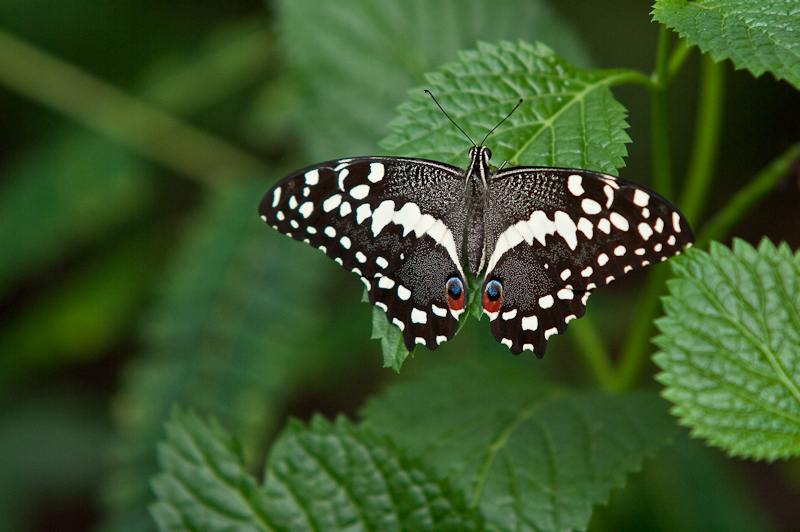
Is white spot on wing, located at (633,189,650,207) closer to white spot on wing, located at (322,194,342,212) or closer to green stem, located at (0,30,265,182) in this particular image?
white spot on wing, located at (322,194,342,212)

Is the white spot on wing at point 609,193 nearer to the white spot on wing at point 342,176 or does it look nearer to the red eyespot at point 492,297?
the red eyespot at point 492,297

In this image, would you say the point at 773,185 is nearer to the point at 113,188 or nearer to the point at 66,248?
the point at 113,188

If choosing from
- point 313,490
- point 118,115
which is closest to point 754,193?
point 313,490

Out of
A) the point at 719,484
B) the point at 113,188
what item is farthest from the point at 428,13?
the point at 719,484

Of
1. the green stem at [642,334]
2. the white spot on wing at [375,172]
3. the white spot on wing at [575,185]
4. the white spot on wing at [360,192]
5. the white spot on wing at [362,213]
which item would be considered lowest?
the green stem at [642,334]

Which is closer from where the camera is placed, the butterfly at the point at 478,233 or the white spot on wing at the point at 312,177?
the butterfly at the point at 478,233

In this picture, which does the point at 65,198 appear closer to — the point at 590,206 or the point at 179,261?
the point at 179,261

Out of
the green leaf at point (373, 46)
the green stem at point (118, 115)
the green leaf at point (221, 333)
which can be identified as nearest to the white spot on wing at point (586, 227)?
the green leaf at point (373, 46)
